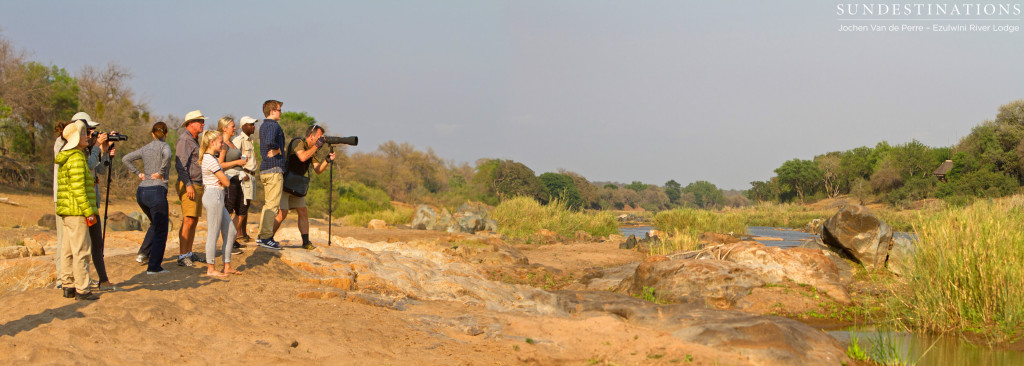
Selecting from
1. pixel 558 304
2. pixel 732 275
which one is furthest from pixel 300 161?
pixel 732 275

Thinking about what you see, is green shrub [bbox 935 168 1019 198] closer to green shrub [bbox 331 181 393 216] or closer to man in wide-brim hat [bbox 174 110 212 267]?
green shrub [bbox 331 181 393 216]

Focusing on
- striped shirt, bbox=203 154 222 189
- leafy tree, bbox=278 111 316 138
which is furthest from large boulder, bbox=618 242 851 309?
leafy tree, bbox=278 111 316 138

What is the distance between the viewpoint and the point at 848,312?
847 cm

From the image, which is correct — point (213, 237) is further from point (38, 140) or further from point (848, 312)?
point (38, 140)

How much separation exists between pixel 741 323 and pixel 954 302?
9.10 feet

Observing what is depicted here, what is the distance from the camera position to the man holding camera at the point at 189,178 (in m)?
6.66

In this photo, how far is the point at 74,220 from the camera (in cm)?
527

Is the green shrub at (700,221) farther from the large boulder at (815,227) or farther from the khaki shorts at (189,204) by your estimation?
the khaki shorts at (189,204)

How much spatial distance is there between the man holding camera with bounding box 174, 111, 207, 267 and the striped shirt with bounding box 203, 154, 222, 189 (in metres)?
0.25

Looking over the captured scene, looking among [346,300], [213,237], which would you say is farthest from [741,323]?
[213,237]

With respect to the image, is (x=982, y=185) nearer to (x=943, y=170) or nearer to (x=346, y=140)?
(x=943, y=170)

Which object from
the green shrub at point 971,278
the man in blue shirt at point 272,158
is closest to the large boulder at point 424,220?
the man in blue shirt at point 272,158

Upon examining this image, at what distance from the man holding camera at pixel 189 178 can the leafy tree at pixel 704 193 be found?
96894 mm

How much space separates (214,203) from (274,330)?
1778mm
